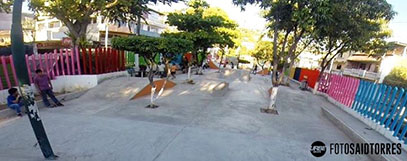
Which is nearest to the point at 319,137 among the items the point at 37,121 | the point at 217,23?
the point at 37,121

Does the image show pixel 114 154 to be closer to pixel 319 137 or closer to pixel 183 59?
pixel 319 137

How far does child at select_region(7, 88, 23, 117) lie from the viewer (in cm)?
561

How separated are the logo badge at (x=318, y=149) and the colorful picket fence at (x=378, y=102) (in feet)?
5.89

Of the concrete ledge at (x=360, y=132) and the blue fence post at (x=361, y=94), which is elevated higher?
the blue fence post at (x=361, y=94)

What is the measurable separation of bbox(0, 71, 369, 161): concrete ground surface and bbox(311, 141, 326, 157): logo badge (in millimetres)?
127

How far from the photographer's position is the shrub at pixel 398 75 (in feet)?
51.2

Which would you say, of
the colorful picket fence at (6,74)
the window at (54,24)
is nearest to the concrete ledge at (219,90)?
the colorful picket fence at (6,74)

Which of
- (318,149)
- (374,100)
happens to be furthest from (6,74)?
(374,100)

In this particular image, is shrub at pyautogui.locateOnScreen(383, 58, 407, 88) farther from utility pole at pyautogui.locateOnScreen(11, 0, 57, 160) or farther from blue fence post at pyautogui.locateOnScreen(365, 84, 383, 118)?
utility pole at pyautogui.locateOnScreen(11, 0, 57, 160)

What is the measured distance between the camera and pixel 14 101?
223 inches

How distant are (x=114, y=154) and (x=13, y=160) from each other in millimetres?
1450

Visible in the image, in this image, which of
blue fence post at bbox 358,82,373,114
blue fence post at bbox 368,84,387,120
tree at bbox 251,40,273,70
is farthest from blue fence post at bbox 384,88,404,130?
tree at bbox 251,40,273,70

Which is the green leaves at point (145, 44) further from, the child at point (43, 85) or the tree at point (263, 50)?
the tree at point (263, 50)

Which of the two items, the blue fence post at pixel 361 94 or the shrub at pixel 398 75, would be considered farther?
the shrub at pixel 398 75
